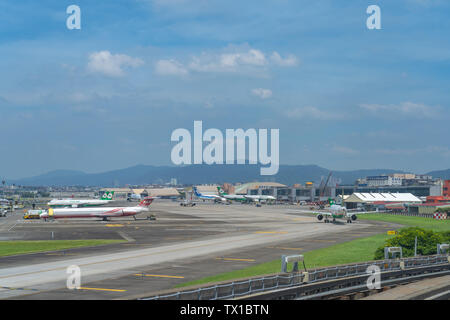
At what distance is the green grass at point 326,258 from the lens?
1773 inches

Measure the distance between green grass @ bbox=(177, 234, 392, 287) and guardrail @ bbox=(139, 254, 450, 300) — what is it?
1351cm

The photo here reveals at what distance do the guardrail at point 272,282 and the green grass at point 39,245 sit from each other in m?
43.2

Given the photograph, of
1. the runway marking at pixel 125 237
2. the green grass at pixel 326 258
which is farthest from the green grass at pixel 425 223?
the runway marking at pixel 125 237

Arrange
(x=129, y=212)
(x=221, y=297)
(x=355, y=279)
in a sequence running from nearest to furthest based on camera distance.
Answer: (x=221, y=297) < (x=355, y=279) < (x=129, y=212)

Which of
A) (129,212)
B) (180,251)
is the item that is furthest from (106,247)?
(129,212)

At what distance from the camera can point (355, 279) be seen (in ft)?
99.4

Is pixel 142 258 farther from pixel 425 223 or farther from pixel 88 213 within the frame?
pixel 425 223

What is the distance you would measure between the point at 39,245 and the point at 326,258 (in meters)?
39.6

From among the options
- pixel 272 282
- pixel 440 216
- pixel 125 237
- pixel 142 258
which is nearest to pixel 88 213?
pixel 125 237

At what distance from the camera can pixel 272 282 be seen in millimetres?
26750
